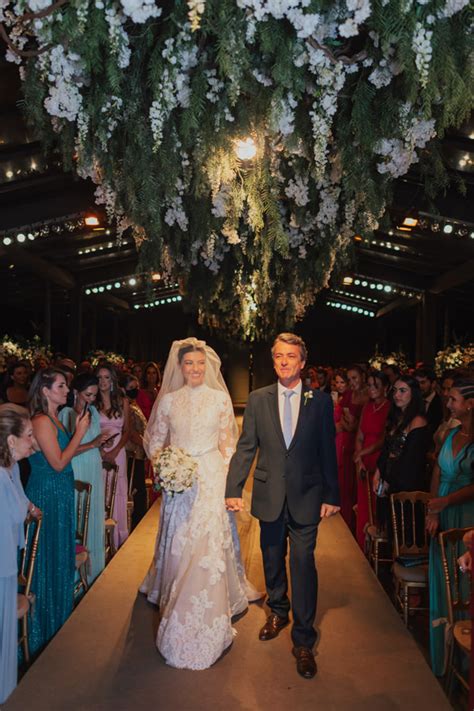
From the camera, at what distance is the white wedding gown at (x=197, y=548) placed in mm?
3752

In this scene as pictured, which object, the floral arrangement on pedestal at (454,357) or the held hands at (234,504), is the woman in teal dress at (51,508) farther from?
the floral arrangement on pedestal at (454,357)

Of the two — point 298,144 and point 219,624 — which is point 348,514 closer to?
point 219,624

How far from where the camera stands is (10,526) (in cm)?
327

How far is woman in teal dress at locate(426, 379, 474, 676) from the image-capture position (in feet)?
13.4

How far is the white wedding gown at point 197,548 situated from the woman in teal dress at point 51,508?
56 cm

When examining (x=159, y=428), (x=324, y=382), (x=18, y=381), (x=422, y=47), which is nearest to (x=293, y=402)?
(x=159, y=428)

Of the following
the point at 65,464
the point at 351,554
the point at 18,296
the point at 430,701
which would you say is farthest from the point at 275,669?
the point at 18,296

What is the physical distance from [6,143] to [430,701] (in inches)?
247

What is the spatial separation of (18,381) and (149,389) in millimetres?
2394

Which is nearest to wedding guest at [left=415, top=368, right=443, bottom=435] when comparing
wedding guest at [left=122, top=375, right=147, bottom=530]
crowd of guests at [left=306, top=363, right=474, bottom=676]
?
crowd of guests at [left=306, top=363, right=474, bottom=676]

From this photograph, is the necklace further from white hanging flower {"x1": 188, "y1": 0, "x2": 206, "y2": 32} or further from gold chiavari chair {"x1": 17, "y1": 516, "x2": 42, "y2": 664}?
white hanging flower {"x1": 188, "y1": 0, "x2": 206, "y2": 32}

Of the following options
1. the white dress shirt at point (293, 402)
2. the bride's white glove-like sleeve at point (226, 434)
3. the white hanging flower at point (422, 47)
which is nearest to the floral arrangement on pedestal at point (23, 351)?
the bride's white glove-like sleeve at point (226, 434)

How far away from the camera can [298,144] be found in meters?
3.45

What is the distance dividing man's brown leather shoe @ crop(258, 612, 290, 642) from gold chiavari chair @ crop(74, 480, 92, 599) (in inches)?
51.4
